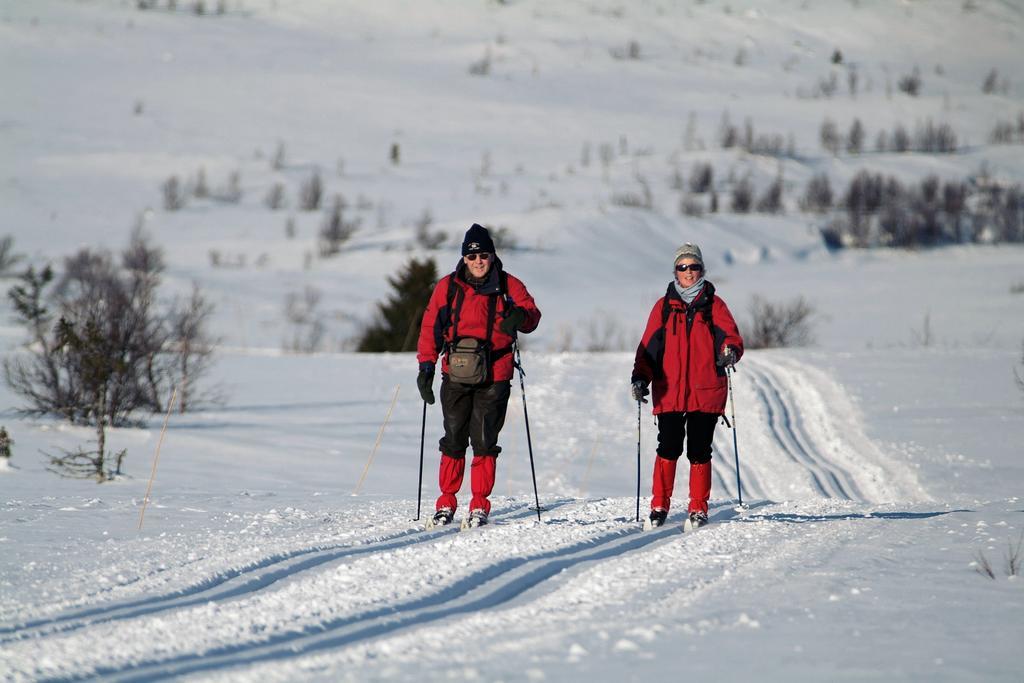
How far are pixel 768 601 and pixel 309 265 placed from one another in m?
38.6

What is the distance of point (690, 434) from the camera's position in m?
6.64

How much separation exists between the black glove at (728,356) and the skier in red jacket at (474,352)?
3.73 feet

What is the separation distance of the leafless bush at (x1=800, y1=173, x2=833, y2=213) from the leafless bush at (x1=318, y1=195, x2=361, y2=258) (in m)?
25.1

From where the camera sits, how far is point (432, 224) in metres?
49.3

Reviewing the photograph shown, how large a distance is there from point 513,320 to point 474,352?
11.7 inches

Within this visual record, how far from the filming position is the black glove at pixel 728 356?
640 centimetres

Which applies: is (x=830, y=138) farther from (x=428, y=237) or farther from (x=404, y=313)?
(x=404, y=313)

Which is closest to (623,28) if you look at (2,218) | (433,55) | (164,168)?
(433,55)

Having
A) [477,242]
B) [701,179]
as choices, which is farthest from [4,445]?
[701,179]

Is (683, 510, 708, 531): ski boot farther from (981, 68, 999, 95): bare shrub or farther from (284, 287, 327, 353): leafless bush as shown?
(981, 68, 999, 95): bare shrub

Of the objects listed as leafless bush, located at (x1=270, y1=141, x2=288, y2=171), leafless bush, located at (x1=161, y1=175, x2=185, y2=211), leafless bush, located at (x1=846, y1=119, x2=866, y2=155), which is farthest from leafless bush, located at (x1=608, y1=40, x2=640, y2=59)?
leafless bush, located at (x1=161, y1=175, x2=185, y2=211)

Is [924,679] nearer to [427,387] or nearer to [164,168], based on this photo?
[427,387]

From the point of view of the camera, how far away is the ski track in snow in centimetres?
371

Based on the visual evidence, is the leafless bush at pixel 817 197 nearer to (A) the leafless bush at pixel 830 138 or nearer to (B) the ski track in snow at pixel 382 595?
(A) the leafless bush at pixel 830 138
